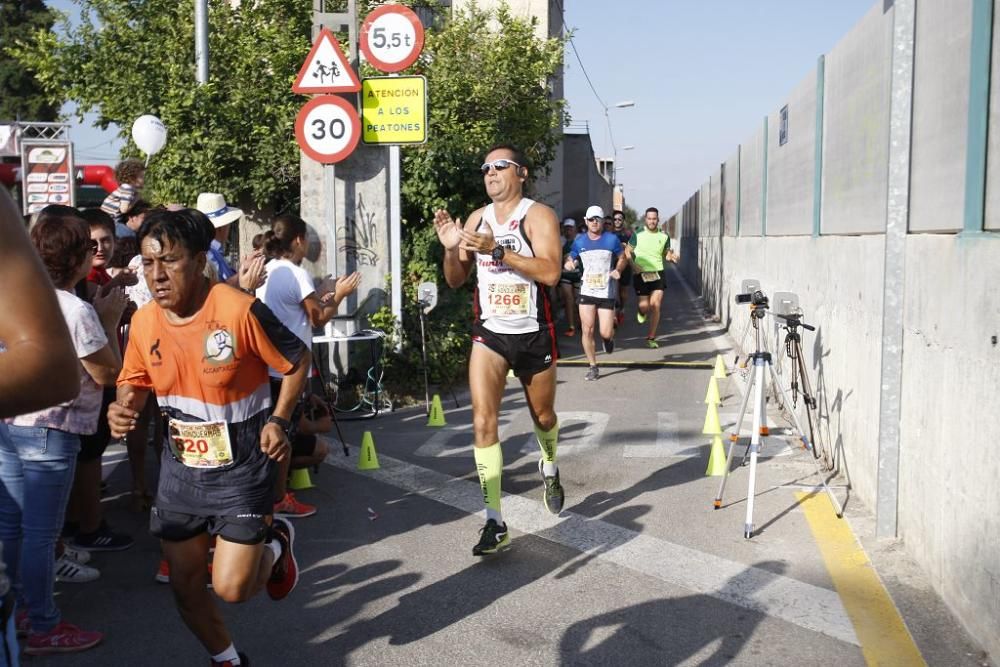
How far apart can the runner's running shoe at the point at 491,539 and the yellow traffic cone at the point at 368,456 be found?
2.36 meters

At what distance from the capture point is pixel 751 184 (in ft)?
51.4

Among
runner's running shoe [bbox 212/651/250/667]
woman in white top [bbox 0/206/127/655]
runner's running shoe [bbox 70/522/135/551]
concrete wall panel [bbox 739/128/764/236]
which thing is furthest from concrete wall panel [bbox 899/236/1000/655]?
concrete wall panel [bbox 739/128/764/236]

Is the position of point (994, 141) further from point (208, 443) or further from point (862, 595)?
point (208, 443)

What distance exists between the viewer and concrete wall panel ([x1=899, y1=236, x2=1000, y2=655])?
162 inches

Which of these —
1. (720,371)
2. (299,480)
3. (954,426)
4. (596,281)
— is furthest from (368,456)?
(596,281)

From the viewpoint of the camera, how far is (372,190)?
11.3 m

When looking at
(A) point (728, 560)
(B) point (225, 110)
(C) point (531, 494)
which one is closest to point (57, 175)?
(B) point (225, 110)

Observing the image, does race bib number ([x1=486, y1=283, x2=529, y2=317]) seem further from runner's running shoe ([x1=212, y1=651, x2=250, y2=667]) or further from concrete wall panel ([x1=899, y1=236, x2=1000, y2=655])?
runner's running shoe ([x1=212, y1=651, x2=250, y2=667])

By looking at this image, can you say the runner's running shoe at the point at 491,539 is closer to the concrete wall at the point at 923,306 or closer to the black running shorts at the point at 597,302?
the concrete wall at the point at 923,306

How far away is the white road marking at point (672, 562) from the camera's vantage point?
4.78m

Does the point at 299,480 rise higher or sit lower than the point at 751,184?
lower

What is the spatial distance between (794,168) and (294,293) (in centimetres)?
624

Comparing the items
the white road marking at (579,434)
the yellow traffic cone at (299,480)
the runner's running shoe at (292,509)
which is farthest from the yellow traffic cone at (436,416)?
the runner's running shoe at (292,509)

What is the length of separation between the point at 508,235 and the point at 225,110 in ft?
25.6
